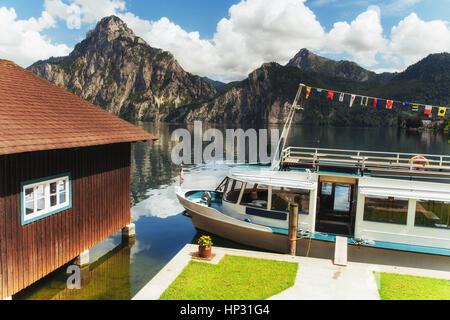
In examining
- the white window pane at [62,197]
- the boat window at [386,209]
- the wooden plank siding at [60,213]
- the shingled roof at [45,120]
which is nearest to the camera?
the wooden plank siding at [60,213]

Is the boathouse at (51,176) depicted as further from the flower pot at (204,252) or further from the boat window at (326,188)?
the boat window at (326,188)

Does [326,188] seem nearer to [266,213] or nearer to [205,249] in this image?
[266,213]

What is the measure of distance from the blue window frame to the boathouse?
28 millimetres

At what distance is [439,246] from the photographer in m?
12.9

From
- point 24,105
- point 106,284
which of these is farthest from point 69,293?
point 24,105

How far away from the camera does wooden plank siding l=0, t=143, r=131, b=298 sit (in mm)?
8945

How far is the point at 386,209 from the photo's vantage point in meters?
13.4

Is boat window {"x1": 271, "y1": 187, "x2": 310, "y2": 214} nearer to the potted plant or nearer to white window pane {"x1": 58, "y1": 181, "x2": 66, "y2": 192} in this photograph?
the potted plant

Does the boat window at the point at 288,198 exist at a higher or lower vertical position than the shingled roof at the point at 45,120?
lower

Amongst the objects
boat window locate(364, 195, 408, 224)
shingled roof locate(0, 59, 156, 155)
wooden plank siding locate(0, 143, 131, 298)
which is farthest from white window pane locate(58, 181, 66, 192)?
boat window locate(364, 195, 408, 224)

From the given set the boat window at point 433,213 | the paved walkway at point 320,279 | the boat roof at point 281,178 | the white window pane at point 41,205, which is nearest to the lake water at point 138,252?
the boat roof at point 281,178

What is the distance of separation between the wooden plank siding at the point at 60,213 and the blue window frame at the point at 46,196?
0.14 metres

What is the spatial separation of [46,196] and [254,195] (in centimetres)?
900

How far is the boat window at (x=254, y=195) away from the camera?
1554cm
